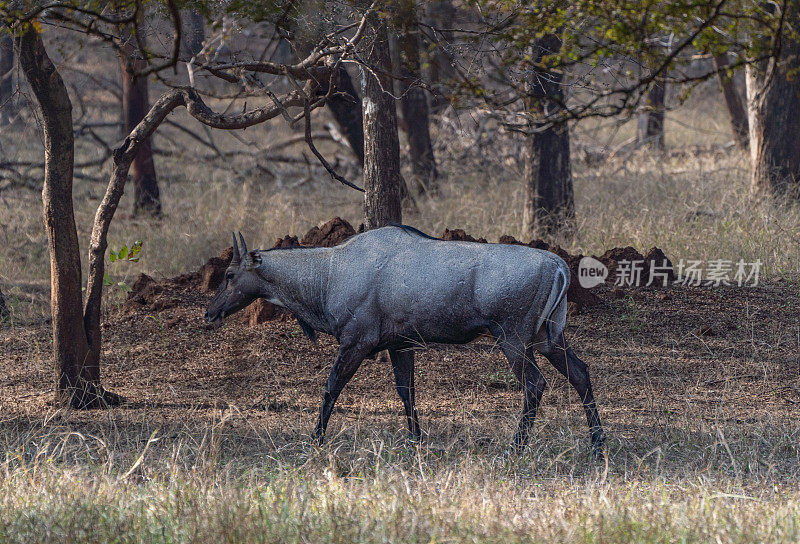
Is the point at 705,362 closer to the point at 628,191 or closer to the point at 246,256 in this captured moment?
the point at 246,256

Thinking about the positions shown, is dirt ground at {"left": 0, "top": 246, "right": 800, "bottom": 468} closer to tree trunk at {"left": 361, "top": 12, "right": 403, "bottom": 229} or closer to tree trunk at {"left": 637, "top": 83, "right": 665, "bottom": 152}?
tree trunk at {"left": 361, "top": 12, "right": 403, "bottom": 229}

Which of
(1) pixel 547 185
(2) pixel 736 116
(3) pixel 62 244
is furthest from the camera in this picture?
(2) pixel 736 116

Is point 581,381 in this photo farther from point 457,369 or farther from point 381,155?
point 381,155

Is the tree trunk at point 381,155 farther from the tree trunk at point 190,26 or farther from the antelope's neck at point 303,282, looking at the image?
the antelope's neck at point 303,282

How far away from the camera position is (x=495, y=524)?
13.8ft

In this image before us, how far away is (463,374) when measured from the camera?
7.79 metres

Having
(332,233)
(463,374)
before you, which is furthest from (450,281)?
(332,233)

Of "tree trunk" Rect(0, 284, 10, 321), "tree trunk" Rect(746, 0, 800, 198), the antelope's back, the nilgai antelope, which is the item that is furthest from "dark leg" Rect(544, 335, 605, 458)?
"tree trunk" Rect(746, 0, 800, 198)

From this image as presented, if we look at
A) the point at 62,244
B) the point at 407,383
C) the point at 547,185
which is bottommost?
the point at 407,383

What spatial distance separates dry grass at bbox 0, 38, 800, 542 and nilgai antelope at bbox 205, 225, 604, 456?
38 cm

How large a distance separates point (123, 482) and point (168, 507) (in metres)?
0.57

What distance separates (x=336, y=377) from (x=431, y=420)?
100cm

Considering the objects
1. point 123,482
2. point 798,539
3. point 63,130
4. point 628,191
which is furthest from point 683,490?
point 628,191

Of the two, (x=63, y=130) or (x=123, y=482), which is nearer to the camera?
(x=123, y=482)
